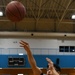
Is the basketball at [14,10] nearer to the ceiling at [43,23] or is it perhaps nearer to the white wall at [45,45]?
the white wall at [45,45]

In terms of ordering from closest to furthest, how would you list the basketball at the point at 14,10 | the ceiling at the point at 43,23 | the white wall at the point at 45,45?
the basketball at the point at 14,10 → the white wall at the point at 45,45 → the ceiling at the point at 43,23

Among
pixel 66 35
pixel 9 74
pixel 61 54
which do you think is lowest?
pixel 9 74

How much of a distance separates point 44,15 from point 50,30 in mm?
1558

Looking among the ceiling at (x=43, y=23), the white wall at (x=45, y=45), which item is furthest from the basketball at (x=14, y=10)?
the ceiling at (x=43, y=23)

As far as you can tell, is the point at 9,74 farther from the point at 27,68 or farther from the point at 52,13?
the point at 52,13

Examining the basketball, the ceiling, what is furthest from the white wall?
the basketball

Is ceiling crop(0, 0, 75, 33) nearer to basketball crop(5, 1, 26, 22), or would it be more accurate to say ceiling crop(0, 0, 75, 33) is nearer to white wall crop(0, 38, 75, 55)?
white wall crop(0, 38, 75, 55)

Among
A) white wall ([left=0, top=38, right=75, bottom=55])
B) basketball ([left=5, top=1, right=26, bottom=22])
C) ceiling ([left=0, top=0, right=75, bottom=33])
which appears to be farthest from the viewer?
ceiling ([left=0, top=0, right=75, bottom=33])

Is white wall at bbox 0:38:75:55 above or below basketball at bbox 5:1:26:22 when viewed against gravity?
below

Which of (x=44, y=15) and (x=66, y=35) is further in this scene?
(x=44, y=15)

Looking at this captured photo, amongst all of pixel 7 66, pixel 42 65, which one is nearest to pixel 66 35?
pixel 42 65

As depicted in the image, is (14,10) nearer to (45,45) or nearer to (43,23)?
(45,45)

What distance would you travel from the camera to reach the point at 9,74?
16.7m

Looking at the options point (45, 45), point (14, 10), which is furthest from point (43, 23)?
point (14, 10)
